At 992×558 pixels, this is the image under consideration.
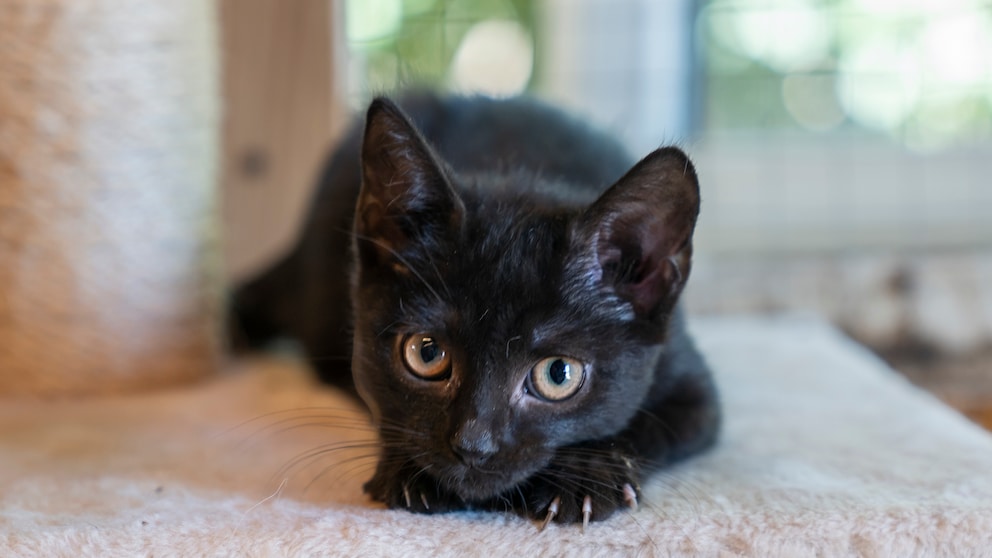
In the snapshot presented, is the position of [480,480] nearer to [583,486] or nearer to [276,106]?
[583,486]

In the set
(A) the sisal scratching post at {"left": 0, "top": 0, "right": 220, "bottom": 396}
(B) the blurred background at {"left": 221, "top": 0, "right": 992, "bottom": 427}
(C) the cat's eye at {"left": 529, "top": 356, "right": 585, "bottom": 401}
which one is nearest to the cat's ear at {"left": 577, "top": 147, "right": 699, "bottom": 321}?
(C) the cat's eye at {"left": 529, "top": 356, "right": 585, "bottom": 401}

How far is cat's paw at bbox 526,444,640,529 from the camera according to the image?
3.29ft

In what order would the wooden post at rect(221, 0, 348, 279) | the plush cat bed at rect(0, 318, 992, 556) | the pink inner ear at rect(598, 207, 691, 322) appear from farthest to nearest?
the wooden post at rect(221, 0, 348, 279), the pink inner ear at rect(598, 207, 691, 322), the plush cat bed at rect(0, 318, 992, 556)

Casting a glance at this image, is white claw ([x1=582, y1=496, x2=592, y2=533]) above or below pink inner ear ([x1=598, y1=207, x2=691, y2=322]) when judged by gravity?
below

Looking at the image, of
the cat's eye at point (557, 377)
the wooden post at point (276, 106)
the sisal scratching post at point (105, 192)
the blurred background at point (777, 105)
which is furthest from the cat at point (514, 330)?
the blurred background at point (777, 105)

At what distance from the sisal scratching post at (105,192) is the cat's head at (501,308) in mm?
706

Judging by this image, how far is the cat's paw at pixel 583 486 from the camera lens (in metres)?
1.00

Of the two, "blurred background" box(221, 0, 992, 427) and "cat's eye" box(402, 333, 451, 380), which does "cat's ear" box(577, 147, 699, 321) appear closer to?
"cat's eye" box(402, 333, 451, 380)

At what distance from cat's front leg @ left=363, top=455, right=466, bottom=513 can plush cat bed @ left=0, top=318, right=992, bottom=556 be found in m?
0.02

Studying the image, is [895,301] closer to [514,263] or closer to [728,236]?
[728,236]

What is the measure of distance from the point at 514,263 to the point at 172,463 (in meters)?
0.61

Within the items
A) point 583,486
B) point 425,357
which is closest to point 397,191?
point 425,357

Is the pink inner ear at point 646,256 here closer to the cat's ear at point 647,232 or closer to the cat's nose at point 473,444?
the cat's ear at point 647,232

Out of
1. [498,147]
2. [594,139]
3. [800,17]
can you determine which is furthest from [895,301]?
[498,147]
